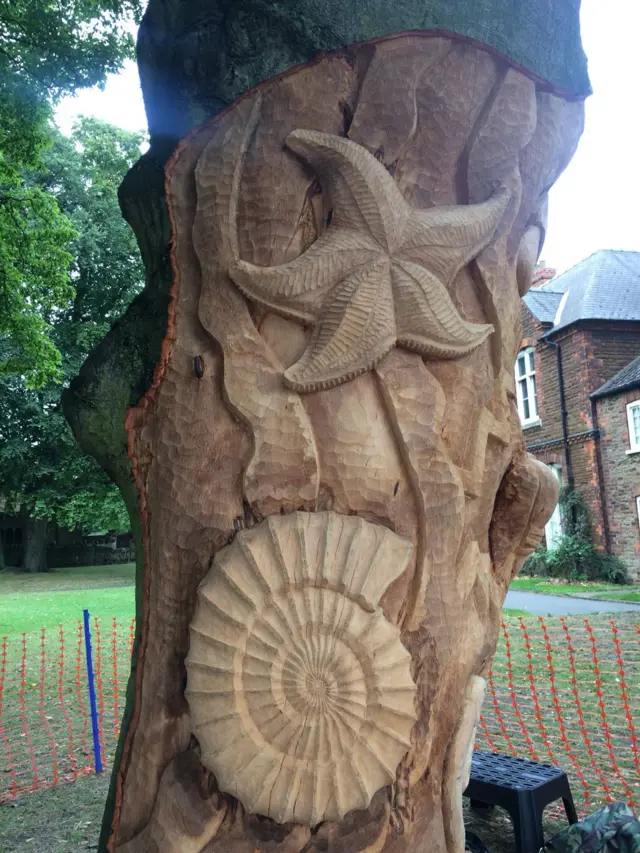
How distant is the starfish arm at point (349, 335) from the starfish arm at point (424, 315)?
31 mm

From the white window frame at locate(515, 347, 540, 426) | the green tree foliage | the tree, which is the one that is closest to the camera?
the green tree foliage

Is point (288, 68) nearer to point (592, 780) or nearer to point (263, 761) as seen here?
point (263, 761)

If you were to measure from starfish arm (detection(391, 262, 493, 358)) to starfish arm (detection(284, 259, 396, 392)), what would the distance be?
31mm

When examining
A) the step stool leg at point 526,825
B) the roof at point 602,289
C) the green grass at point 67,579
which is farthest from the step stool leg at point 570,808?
the green grass at point 67,579

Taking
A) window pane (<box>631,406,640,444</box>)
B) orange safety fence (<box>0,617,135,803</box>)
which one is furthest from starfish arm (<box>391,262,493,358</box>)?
window pane (<box>631,406,640,444</box>)

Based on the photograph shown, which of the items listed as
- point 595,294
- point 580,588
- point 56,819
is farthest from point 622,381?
point 56,819

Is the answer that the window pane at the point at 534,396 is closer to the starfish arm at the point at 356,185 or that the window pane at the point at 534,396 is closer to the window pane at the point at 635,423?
the window pane at the point at 635,423

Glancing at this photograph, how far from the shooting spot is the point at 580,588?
14555 mm

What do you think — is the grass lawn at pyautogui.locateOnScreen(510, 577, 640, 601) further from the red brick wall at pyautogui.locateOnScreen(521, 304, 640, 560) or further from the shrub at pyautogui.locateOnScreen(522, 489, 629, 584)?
the red brick wall at pyautogui.locateOnScreen(521, 304, 640, 560)

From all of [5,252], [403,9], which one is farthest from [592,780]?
[5,252]

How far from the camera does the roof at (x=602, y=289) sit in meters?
16.5

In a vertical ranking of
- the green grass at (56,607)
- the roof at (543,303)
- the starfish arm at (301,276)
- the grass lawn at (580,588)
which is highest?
the roof at (543,303)

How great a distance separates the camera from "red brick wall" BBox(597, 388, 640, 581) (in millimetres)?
14922

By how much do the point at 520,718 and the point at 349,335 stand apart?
485 centimetres
